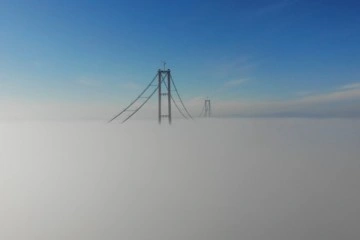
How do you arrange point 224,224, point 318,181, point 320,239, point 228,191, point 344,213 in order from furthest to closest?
point 318,181 → point 228,191 → point 344,213 → point 224,224 → point 320,239

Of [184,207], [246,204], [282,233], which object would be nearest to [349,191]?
[246,204]

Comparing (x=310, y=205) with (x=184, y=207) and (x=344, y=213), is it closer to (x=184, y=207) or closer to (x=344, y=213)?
(x=344, y=213)

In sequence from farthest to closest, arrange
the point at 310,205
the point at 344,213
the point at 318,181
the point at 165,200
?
the point at 318,181
the point at 165,200
the point at 310,205
the point at 344,213

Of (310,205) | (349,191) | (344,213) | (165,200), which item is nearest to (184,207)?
(165,200)

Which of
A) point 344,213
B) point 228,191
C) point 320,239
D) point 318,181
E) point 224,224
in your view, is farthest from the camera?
point 318,181

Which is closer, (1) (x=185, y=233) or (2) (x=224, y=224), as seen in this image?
(1) (x=185, y=233)

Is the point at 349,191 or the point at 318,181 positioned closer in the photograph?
the point at 349,191

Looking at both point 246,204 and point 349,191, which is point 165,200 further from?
point 349,191

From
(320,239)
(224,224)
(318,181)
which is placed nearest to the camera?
(320,239)
